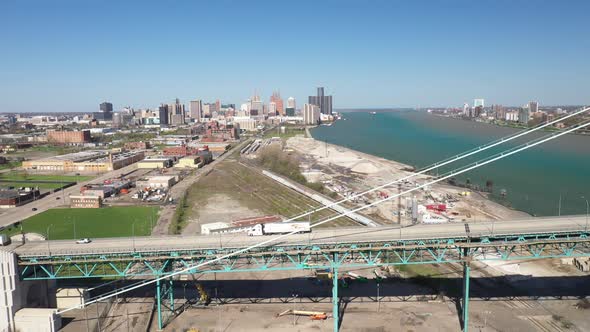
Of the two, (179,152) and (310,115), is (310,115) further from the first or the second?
(179,152)

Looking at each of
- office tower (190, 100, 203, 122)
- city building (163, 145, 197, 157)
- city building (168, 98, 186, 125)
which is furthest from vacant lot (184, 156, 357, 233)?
office tower (190, 100, 203, 122)

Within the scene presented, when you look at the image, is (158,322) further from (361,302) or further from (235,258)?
(361,302)

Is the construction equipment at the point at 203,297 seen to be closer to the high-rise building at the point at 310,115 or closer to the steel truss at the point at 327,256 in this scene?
the steel truss at the point at 327,256

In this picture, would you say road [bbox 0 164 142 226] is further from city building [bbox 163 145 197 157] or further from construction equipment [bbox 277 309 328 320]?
construction equipment [bbox 277 309 328 320]

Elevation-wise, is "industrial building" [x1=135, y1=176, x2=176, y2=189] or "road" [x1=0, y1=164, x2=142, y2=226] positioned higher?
"industrial building" [x1=135, y1=176, x2=176, y2=189]

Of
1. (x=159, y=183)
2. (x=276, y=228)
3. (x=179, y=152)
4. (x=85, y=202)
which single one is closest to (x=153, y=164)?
(x=179, y=152)
